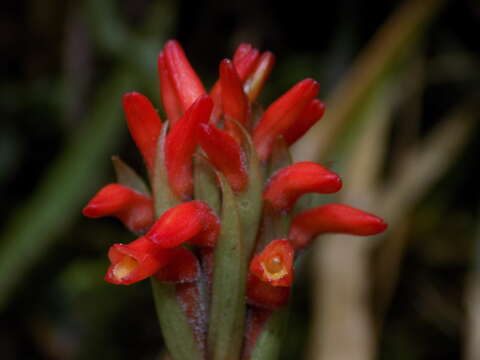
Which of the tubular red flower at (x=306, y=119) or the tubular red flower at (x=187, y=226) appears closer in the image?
the tubular red flower at (x=187, y=226)

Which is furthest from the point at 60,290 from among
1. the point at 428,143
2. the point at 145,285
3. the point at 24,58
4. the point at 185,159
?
the point at 185,159

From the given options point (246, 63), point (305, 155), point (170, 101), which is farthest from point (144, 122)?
point (305, 155)

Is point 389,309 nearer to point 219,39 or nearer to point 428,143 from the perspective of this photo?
point 428,143

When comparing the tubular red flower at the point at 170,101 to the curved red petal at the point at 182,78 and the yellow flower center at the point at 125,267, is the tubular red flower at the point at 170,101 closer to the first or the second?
the curved red petal at the point at 182,78

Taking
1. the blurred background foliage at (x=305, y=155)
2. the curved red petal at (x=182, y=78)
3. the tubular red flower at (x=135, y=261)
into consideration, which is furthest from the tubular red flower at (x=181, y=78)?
the blurred background foliage at (x=305, y=155)

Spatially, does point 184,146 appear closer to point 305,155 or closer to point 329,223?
point 329,223

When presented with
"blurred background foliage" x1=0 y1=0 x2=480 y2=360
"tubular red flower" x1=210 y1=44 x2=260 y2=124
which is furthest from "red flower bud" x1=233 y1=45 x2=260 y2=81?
"blurred background foliage" x1=0 y1=0 x2=480 y2=360

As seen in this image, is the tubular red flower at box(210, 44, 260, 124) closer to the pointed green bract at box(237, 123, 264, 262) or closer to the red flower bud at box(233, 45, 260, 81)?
the red flower bud at box(233, 45, 260, 81)
